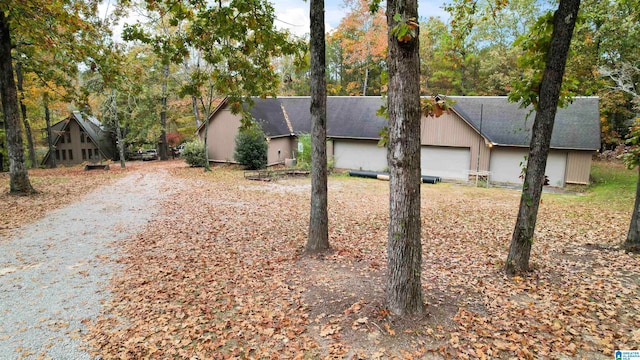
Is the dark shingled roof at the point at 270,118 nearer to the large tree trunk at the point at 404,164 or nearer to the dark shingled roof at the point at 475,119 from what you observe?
the dark shingled roof at the point at 475,119

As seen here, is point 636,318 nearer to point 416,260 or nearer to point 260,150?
point 416,260

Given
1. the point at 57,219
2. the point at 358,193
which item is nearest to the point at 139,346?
the point at 57,219

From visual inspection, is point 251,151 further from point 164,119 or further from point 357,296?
point 357,296

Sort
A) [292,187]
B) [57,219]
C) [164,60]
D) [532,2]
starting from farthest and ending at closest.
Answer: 1. [532,2]
2. [292,187]
3. [57,219]
4. [164,60]

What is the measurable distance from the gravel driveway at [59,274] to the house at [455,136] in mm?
12267

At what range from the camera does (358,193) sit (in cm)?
1741

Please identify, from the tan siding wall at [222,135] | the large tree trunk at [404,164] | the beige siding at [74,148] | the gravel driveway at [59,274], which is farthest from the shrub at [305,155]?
the beige siding at [74,148]

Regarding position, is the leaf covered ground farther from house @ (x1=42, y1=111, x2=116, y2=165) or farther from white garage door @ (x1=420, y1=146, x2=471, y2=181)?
house @ (x1=42, y1=111, x2=116, y2=165)

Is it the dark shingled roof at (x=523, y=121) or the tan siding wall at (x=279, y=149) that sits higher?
the dark shingled roof at (x=523, y=121)

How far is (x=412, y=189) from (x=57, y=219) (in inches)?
466

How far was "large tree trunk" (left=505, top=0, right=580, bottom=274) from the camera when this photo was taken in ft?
16.7

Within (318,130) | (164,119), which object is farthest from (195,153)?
(318,130)

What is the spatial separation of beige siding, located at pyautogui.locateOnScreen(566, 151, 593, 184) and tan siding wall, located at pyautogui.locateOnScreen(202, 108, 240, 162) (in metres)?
22.4

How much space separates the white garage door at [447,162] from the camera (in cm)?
2325
